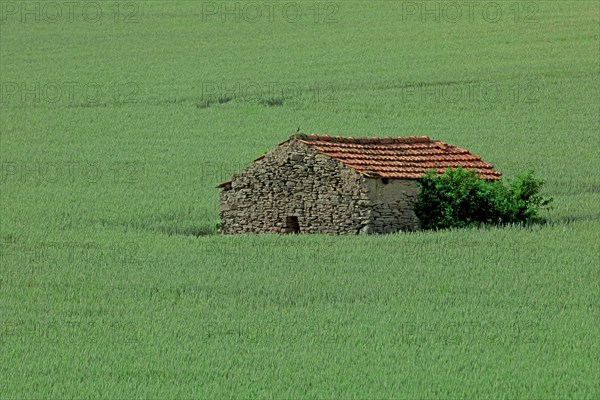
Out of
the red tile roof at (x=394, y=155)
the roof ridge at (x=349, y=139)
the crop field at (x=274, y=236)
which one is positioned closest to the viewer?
the crop field at (x=274, y=236)

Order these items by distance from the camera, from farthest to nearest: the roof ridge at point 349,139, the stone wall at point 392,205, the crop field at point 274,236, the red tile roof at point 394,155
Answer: the roof ridge at point 349,139 < the red tile roof at point 394,155 < the stone wall at point 392,205 < the crop field at point 274,236

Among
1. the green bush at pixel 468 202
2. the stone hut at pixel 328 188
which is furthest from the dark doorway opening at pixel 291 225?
the green bush at pixel 468 202

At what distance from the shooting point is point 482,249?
24.1 m

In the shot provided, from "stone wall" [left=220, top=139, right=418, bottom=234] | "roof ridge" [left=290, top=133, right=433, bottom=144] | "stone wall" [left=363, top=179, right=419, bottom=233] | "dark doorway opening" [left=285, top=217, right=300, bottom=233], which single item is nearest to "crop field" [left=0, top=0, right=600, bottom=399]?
"stone wall" [left=220, top=139, right=418, bottom=234]

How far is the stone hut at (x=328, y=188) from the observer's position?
2786 centimetres

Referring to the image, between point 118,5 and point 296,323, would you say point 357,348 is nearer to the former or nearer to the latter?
point 296,323

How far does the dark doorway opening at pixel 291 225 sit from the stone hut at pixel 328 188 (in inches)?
0.8

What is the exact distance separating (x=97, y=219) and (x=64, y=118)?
53.2 ft

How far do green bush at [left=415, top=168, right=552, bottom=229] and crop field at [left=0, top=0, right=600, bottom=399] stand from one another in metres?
1.15

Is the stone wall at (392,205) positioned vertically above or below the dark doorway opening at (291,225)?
above

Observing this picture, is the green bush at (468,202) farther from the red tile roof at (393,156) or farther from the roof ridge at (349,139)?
the roof ridge at (349,139)

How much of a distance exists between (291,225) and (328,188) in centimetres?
128

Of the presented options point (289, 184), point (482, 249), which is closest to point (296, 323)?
point (482, 249)

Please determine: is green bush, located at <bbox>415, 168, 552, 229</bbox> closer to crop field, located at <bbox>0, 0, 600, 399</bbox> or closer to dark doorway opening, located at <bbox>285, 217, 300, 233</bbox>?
crop field, located at <bbox>0, 0, 600, 399</bbox>
